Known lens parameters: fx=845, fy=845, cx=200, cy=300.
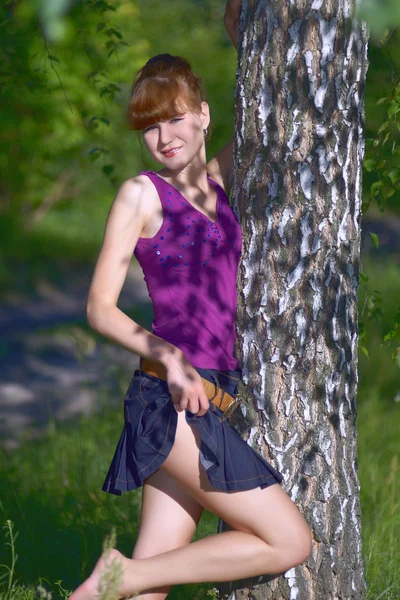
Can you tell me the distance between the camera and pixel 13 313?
12953mm

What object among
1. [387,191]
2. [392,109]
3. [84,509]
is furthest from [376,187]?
[84,509]

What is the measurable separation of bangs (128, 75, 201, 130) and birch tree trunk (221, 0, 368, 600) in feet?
0.97

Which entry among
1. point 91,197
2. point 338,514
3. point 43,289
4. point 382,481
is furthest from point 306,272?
point 91,197

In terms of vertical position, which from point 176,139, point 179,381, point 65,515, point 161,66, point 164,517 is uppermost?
point 161,66

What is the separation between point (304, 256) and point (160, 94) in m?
0.79

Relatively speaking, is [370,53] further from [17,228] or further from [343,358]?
[17,228]

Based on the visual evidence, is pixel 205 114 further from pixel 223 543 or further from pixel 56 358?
pixel 56 358

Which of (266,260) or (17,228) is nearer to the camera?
(266,260)

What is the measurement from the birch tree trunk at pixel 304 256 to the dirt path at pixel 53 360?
6.12 feet

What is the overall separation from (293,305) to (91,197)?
17.2 metres

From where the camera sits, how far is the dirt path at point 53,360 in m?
7.81

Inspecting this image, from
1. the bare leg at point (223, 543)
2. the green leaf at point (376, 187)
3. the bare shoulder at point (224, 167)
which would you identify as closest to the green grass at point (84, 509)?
the bare leg at point (223, 543)

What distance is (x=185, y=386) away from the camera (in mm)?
2744

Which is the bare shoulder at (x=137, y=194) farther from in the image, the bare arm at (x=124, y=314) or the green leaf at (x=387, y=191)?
the green leaf at (x=387, y=191)
